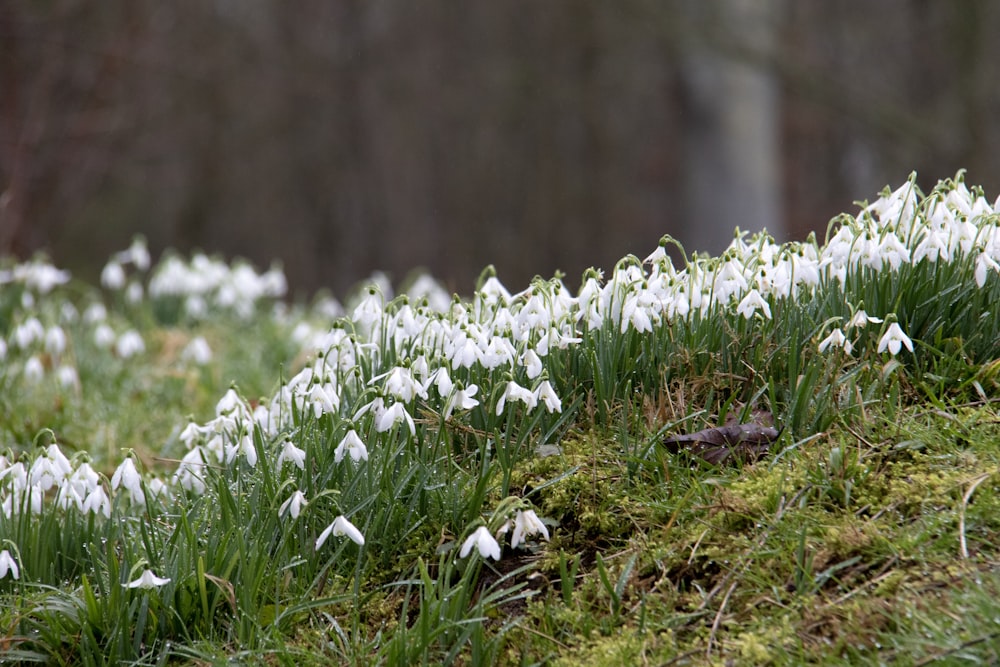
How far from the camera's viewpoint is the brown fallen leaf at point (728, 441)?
277 cm

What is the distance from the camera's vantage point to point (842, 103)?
9.54m

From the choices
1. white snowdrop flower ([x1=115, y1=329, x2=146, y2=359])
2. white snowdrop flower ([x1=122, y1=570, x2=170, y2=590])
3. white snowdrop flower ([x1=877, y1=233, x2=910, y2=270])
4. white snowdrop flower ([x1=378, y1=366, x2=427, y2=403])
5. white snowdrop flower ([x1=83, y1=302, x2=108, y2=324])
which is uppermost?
white snowdrop flower ([x1=83, y1=302, x2=108, y2=324])

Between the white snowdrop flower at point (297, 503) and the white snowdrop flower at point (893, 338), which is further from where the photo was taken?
the white snowdrop flower at point (893, 338)

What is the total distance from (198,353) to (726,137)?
6.23m

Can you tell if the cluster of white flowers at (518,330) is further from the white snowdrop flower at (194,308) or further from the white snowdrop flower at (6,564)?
the white snowdrop flower at (194,308)

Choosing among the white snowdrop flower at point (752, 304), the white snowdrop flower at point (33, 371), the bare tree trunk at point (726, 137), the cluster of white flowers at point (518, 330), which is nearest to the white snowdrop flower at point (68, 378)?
the white snowdrop flower at point (33, 371)

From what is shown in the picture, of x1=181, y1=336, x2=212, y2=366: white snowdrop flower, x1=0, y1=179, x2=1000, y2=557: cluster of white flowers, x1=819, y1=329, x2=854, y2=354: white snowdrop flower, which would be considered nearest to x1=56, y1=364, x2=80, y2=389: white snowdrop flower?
x1=181, y1=336, x2=212, y2=366: white snowdrop flower

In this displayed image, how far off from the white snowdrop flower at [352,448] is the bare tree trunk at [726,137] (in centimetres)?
749

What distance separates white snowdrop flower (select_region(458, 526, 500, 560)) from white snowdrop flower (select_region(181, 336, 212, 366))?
137 inches

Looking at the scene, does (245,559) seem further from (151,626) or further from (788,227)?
(788,227)

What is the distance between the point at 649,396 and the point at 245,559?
1.27m

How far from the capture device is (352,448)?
2.64 metres

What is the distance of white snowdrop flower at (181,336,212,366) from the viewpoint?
5.50 meters

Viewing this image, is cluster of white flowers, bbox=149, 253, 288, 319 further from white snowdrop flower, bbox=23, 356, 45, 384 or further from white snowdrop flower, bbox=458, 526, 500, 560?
white snowdrop flower, bbox=458, 526, 500, 560
